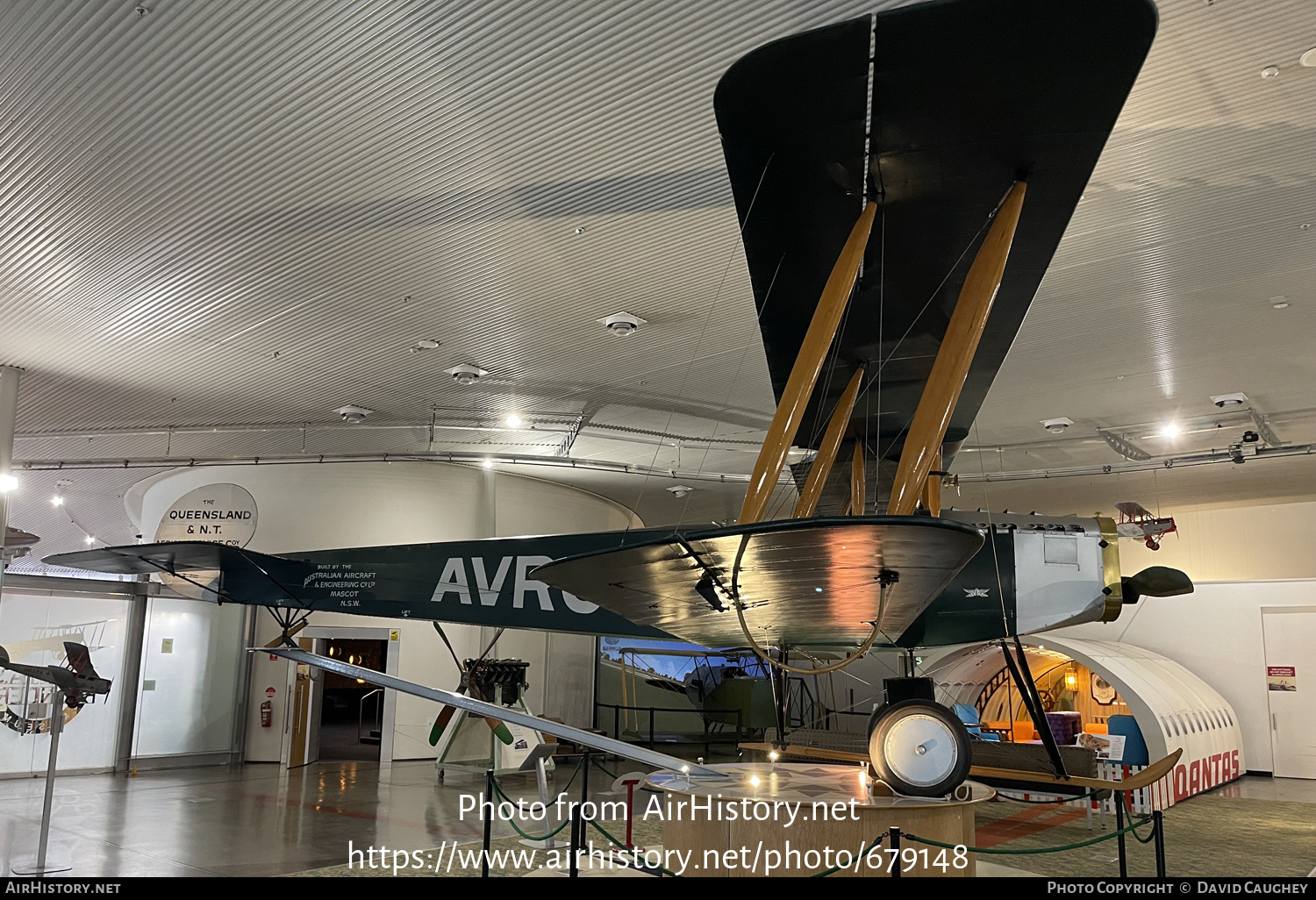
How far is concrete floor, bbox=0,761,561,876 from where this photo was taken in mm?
7250

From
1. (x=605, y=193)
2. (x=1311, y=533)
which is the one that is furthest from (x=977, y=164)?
(x=1311, y=533)

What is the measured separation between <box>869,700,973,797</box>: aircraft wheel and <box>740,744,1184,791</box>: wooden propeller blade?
1.49m

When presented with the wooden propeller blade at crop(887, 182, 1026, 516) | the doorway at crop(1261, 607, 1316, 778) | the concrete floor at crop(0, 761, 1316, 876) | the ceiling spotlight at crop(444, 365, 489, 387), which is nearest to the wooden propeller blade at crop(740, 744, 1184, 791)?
the wooden propeller blade at crop(887, 182, 1026, 516)

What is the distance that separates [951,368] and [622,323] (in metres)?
5.17

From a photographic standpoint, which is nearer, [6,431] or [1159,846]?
[1159,846]

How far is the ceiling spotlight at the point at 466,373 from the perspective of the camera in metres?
10.8

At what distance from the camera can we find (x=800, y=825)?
192 inches

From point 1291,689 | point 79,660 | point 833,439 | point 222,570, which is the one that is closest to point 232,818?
point 79,660

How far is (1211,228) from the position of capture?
751 centimetres

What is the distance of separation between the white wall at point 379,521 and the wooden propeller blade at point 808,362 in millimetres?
10967

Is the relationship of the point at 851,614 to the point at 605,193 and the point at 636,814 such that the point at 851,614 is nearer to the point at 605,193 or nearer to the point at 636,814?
the point at 605,193

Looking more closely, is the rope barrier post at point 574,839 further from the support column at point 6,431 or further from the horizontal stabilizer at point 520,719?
the support column at point 6,431

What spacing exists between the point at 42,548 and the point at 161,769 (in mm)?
13288

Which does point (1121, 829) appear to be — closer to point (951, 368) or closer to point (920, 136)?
point (951, 368)
